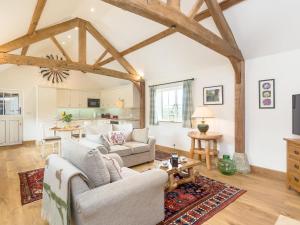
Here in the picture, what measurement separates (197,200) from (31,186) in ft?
8.71

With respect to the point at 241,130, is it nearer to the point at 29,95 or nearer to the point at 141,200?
the point at 141,200

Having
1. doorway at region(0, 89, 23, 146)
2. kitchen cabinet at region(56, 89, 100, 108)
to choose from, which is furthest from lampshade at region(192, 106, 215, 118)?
doorway at region(0, 89, 23, 146)

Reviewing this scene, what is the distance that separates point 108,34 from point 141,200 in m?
4.79

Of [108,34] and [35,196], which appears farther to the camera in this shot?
[108,34]

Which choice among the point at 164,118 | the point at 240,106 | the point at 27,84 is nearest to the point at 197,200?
the point at 240,106

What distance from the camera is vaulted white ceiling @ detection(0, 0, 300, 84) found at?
2.88 meters

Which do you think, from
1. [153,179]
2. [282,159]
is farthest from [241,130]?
[153,179]

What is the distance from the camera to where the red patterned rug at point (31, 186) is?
2.61m

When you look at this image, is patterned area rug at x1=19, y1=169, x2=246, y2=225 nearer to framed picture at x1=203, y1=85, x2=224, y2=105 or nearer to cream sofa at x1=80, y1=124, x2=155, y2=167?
cream sofa at x1=80, y1=124, x2=155, y2=167

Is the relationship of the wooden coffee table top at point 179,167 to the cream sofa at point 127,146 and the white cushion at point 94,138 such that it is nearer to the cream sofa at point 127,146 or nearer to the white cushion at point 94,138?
the cream sofa at point 127,146

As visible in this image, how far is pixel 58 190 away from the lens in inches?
65.4

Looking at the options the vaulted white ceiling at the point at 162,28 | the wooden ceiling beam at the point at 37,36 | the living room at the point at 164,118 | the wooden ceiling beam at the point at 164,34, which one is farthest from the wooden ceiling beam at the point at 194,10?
the wooden ceiling beam at the point at 37,36

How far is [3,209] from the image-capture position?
229cm

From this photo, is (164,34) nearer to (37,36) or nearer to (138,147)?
(138,147)
